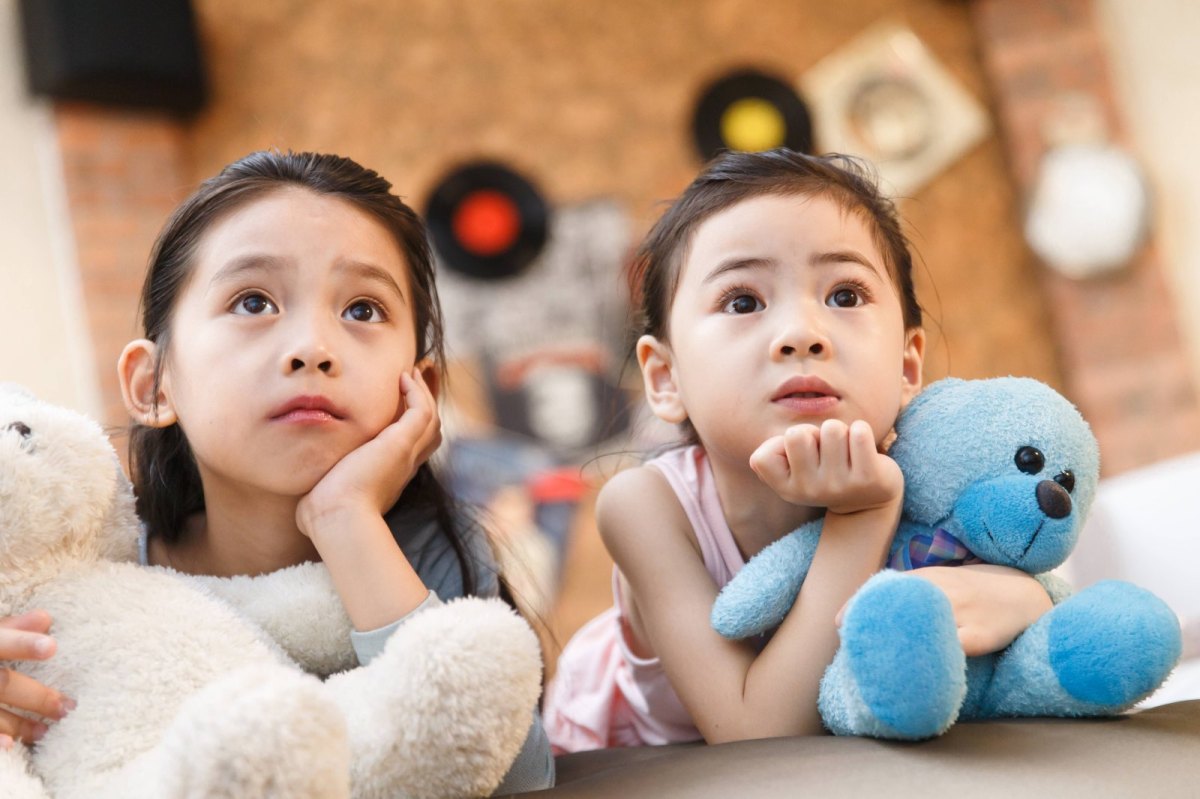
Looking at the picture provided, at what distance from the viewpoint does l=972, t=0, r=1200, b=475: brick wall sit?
316cm

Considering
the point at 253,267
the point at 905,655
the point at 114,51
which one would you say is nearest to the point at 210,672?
the point at 253,267

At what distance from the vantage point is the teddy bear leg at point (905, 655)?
67cm

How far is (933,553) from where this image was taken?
862mm

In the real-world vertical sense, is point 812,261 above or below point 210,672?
above

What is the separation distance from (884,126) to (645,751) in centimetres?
282

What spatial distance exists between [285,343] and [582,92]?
2.64 metres

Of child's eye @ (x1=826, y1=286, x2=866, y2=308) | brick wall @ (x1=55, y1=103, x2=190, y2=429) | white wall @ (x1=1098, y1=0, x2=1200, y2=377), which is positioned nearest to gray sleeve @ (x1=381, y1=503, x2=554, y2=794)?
child's eye @ (x1=826, y1=286, x2=866, y2=308)

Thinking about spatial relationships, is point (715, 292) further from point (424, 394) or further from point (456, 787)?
point (456, 787)

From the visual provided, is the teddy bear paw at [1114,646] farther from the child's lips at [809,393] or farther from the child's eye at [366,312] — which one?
the child's eye at [366,312]

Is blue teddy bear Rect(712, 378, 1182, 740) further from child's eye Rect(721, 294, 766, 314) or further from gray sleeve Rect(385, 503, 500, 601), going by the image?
gray sleeve Rect(385, 503, 500, 601)

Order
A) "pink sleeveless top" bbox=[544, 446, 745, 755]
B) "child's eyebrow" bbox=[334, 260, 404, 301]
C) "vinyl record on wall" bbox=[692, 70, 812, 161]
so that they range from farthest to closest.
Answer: "vinyl record on wall" bbox=[692, 70, 812, 161]
"pink sleeveless top" bbox=[544, 446, 745, 755]
"child's eyebrow" bbox=[334, 260, 404, 301]

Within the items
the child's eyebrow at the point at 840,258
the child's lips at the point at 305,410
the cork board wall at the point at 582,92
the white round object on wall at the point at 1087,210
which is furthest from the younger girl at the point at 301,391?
the white round object on wall at the point at 1087,210

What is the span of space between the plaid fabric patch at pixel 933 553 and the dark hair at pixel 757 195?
275 millimetres

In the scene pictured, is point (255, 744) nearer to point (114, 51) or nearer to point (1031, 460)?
point (1031, 460)
